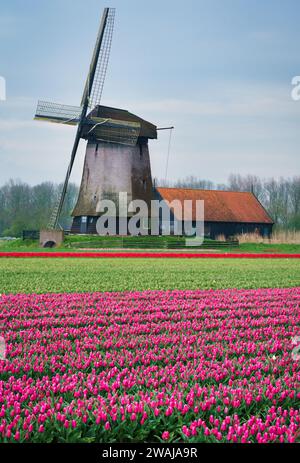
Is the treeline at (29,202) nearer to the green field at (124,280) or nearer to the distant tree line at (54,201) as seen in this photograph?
the distant tree line at (54,201)

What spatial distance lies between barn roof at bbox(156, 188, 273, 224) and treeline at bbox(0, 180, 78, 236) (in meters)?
24.7

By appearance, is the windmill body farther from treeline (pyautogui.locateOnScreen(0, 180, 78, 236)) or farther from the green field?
treeline (pyautogui.locateOnScreen(0, 180, 78, 236))

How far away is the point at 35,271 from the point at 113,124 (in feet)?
84.8

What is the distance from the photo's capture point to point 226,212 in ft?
175

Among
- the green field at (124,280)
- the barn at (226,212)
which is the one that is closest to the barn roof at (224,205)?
the barn at (226,212)

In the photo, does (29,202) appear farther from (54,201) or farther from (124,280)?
(124,280)

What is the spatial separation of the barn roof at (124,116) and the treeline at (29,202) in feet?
105

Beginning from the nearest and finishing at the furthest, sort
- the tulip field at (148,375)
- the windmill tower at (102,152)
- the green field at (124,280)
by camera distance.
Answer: the tulip field at (148,375), the green field at (124,280), the windmill tower at (102,152)

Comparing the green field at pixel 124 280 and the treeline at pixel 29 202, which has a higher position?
the treeline at pixel 29 202

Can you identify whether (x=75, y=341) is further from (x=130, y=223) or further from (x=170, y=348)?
(x=130, y=223)

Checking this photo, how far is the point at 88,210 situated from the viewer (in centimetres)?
4169

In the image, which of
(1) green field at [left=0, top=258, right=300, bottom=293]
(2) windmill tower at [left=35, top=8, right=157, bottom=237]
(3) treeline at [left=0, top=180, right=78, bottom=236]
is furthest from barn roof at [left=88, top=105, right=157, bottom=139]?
(3) treeline at [left=0, top=180, right=78, bottom=236]

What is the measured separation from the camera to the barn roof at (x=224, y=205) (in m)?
52.6

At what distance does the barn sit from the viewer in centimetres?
5219
